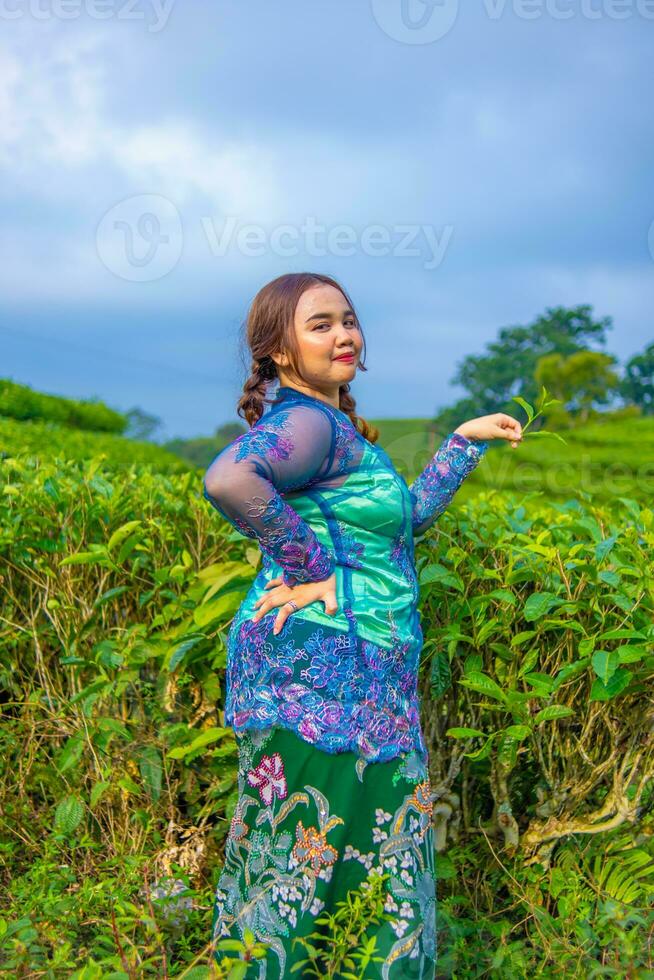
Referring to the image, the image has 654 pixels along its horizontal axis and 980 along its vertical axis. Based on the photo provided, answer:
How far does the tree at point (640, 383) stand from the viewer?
30875mm

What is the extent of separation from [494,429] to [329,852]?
0.98 metres

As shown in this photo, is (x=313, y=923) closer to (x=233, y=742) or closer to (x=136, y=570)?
(x=233, y=742)

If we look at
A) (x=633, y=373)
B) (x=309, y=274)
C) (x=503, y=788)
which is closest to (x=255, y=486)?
(x=309, y=274)

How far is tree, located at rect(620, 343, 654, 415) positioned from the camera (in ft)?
101

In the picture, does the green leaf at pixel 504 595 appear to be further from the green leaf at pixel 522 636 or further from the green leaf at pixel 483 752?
the green leaf at pixel 483 752

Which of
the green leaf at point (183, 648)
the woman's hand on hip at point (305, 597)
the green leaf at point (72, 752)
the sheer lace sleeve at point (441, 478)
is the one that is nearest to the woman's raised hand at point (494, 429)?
the sheer lace sleeve at point (441, 478)

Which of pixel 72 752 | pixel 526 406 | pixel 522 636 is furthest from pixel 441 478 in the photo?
pixel 72 752

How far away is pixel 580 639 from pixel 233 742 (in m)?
0.97

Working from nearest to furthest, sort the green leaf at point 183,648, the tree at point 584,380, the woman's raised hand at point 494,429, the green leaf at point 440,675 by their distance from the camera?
the woman's raised hand at point 494,429 < the green leaf at point 440,675 < the green leaf at point 183,648 < the tree at point 584,380

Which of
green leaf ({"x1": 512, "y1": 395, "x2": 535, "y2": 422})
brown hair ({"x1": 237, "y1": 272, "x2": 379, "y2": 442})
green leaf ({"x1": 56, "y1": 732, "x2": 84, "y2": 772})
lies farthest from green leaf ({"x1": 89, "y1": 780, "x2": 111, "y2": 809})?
green leaf ({"x1": 512, "y1": 395, "x2": 535, "y2": 422})

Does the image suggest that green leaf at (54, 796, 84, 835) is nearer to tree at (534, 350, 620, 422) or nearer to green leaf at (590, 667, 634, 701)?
green leaf at (590, 667, 634, 701)

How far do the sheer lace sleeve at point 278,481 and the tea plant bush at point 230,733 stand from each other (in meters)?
0.61

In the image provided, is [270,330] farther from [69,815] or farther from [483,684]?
[69,815]

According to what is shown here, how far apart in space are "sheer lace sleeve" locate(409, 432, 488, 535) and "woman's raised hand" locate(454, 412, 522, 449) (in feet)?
0.09
